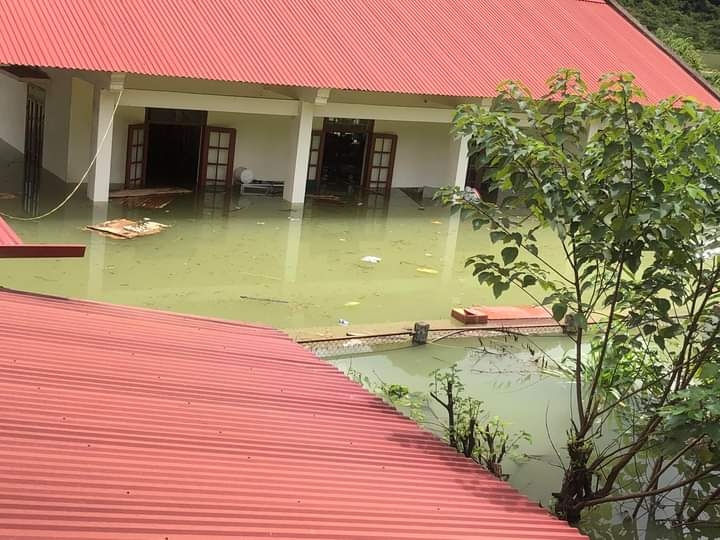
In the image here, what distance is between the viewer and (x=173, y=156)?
16672mm

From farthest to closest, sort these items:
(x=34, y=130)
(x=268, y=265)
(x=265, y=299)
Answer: (x=34, y=130) → (x=268, y=265) → (x=265, y=299)

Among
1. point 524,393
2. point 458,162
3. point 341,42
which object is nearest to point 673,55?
point 458,162

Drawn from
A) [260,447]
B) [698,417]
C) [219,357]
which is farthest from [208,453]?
[698,417]

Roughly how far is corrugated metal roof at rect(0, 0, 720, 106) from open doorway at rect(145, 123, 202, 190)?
2.35 meters

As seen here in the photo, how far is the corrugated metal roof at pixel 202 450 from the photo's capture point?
2.78m

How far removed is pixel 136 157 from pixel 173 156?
7.03 feet

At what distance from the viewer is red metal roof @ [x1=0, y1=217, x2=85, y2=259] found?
16.7 ft

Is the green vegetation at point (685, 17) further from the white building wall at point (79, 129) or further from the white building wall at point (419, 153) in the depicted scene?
the white building wall at point (79, 129)

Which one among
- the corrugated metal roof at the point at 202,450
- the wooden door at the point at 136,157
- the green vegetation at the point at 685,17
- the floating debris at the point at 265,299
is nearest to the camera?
the corrugated metal roof at the point at 202,450

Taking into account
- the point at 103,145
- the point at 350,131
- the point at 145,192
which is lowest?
the point at 145,192

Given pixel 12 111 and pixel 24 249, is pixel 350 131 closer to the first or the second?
pixel 12 111

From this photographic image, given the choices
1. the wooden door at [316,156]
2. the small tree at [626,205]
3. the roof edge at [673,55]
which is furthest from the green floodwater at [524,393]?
the roof edge at [673,55]

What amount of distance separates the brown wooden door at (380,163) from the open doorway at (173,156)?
3255 mm

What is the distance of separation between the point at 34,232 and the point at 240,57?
3961 millimetres
